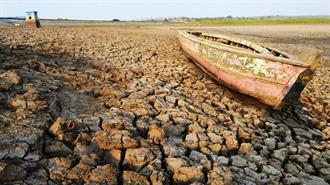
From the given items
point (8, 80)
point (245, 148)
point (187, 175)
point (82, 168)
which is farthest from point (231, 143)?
point (8, 80)

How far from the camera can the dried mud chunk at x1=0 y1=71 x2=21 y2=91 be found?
16.2 feet

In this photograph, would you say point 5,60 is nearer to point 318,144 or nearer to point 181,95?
point 181,95

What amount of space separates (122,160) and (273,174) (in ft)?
6.46

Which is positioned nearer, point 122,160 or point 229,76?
point 122,160

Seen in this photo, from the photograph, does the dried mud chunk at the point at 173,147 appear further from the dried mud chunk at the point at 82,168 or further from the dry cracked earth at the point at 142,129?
the dried mud chunk at the point at 82,168

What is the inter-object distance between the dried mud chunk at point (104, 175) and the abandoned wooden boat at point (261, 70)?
367cm

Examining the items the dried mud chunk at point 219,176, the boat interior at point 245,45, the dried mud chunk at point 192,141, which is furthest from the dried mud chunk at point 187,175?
the boat interior at point 245,45

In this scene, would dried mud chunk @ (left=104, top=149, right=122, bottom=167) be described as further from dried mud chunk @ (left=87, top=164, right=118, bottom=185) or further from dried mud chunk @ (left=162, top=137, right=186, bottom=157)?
dried mud chunk @ (left=162, top=137, right=186, bottom=157)

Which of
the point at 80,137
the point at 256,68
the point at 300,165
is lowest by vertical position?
the point at 300,165

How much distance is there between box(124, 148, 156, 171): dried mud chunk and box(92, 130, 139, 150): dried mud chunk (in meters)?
0.13

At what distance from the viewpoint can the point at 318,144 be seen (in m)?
5.40

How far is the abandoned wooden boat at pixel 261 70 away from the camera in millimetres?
5660

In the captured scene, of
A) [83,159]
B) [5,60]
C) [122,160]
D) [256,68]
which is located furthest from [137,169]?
[5,60]

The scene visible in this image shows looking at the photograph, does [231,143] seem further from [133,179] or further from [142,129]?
[133,179]
